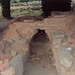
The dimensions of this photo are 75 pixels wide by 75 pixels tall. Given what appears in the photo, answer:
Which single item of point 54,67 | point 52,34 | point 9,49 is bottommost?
point 54,67

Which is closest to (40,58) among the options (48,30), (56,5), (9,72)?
(48,30)

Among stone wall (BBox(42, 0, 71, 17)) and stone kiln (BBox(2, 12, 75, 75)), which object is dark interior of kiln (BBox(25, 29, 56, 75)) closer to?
stone kiln (BBox(2, 12, 75, 75))

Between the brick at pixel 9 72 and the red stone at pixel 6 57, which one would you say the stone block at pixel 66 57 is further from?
the red stone at pixel 6 57

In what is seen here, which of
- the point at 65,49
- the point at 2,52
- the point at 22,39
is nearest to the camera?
the point at 65,49

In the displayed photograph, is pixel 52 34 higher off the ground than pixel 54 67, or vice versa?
pixel 52 34

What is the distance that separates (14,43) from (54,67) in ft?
4.67

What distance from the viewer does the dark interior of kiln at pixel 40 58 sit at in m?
5.14

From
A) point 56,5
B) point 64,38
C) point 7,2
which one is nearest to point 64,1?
point 56,5

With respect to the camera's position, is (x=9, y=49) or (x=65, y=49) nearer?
(x=65, y=49)

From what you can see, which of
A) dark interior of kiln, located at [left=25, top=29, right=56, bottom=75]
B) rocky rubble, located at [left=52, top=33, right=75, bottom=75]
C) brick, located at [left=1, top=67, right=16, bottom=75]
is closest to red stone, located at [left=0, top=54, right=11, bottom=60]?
brick, located at [left=1, top=67, right=16, bottom=75]

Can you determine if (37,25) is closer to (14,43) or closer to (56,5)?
(14,43)

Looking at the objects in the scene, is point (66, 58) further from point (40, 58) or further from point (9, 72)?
point (40, 58)

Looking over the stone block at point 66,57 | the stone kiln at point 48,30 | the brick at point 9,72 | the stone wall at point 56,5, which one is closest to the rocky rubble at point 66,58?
the stone block at point 66,57

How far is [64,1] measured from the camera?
12.1 metres
